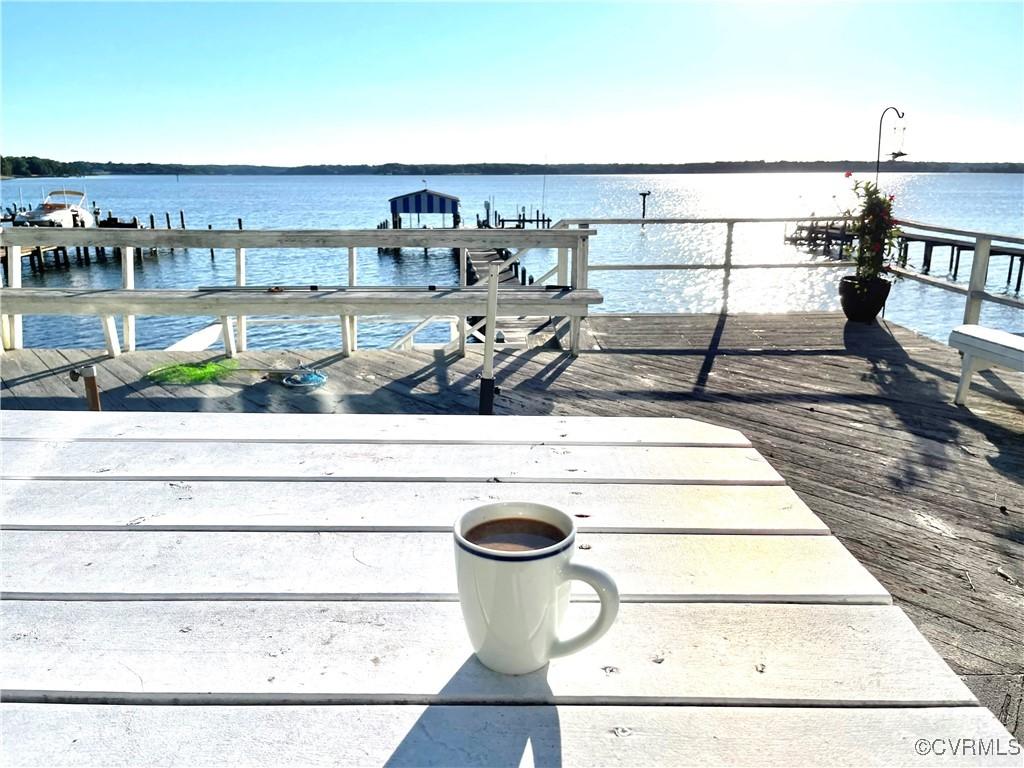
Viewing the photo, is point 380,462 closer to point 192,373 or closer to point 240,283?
point 192,373

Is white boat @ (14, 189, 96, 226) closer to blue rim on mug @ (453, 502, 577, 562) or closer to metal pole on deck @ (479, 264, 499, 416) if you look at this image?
metal pole on deck @ (479, 264, 499, 416)

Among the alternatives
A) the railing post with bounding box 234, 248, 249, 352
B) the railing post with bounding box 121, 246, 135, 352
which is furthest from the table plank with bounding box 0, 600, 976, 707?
the railing post with bounding box 121, 246, 135, 352

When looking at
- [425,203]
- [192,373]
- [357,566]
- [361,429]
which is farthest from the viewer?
[425,203]

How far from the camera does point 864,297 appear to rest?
6.04 meters

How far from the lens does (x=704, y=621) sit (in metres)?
0.89

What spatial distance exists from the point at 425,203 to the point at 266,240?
31.2 m

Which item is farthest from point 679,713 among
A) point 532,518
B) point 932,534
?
point 932,534

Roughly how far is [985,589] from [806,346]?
11.6 ft

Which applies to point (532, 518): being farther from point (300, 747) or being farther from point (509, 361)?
point (509, 361)

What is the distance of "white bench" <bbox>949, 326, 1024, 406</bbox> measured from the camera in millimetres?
3564

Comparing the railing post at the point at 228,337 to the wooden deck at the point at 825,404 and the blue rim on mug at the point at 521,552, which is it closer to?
the wooden deck at the point at 825,404

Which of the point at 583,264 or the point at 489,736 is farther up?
the point at 583,264

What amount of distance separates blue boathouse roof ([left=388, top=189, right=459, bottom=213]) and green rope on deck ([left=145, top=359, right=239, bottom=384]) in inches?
1210

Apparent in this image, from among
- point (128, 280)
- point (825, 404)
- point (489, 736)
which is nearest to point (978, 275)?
point (825, 404)
